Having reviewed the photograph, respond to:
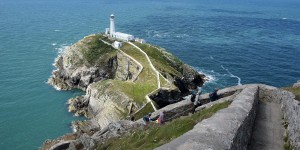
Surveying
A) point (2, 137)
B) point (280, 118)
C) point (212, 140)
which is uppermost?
point (212, 140)

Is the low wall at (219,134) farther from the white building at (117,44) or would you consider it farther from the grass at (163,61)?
the white building at (117,44)

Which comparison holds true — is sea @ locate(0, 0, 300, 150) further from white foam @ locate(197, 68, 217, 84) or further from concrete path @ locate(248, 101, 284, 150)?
concrete path @ locate(248, 101, 284, 150)

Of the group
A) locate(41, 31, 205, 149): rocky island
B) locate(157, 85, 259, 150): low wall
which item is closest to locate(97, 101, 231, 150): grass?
locate(157, 85, 259, 150): low wall

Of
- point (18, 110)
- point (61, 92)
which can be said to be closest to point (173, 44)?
point (61, 92)

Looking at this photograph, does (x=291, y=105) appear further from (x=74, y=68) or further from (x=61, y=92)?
(x=74, y=68)

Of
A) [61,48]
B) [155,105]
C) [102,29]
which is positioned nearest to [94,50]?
[61,48]

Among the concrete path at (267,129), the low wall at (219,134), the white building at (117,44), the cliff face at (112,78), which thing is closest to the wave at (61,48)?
the cliff face at (112,78)

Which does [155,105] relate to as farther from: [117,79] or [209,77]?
[209,77]
